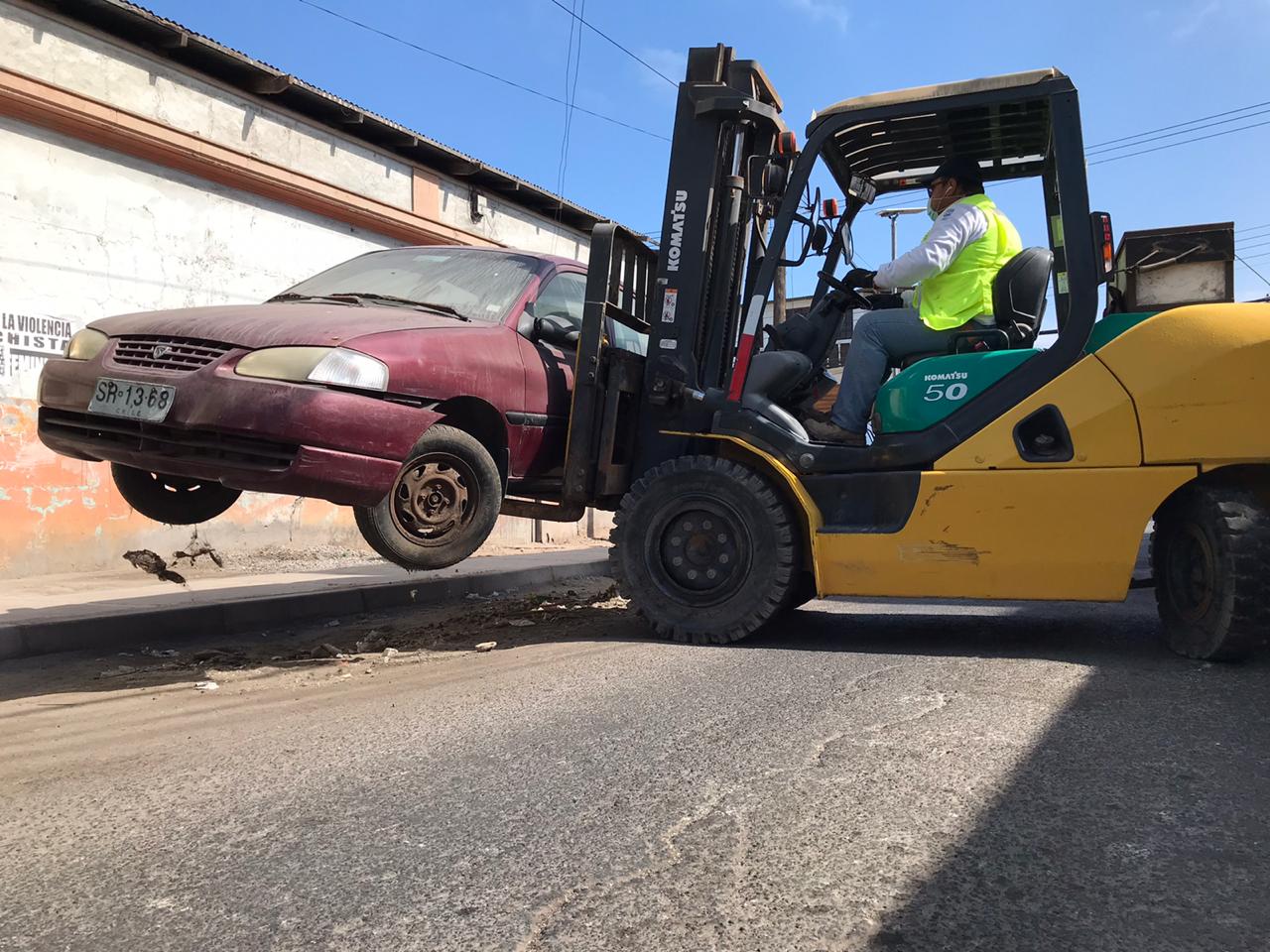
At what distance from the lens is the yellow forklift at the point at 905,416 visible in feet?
13.9

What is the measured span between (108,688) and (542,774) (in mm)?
2570

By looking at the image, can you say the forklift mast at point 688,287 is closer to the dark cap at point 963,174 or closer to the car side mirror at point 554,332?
the car side mirror at point 554,332

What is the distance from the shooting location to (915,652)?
4.68 metres

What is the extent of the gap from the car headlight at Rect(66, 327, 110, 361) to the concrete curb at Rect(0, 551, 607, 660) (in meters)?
1.67

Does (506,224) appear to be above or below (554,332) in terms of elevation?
above

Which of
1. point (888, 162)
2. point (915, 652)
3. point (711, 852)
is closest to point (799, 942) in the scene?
point (711, 852)

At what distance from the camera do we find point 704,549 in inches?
197

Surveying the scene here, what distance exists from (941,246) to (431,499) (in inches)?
109

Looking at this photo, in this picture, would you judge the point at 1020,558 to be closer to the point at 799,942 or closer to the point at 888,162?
the point at 888,162

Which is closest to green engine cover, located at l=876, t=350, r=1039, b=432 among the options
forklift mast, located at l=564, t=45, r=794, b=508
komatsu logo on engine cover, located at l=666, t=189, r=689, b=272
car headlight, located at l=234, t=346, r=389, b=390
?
forklift mast, located at l=564, t=45, r=794, b=508

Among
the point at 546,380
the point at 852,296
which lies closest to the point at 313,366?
the point at 546,380

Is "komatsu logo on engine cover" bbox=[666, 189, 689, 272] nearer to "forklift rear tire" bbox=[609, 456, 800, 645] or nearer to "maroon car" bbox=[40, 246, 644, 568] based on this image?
"maroon car" bbox=[40, 246, 644, 568]

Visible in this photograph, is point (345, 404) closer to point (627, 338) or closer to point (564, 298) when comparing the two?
point (564, 298)

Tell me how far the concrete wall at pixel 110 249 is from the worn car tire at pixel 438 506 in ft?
18.9
